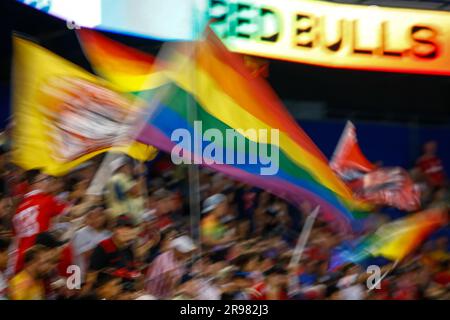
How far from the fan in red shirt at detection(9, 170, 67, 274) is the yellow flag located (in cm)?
11

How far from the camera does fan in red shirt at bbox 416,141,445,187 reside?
14.2 ft

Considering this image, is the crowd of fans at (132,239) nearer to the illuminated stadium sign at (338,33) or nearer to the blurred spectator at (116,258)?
the blurred spectator at (116,258)

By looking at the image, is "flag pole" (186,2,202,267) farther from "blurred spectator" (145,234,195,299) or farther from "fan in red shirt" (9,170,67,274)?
→ "fan in red shirt" (9,170,67,274)

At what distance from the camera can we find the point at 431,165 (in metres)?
4.35

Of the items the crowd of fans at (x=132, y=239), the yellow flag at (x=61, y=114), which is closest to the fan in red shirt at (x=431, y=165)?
the crowd of fans at (x=132, y=239)

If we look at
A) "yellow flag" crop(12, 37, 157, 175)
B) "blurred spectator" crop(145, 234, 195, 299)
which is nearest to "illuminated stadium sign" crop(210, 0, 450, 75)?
"yellow flag" crop(12, 37, 157, 175)

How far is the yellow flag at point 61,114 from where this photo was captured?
13.5ft

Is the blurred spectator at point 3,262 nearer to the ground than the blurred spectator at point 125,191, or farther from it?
nearer to the ground

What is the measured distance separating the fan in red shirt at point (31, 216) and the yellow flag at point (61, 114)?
0.36ft

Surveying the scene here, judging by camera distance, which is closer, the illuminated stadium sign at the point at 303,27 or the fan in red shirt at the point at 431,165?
the illuminated stadium sign at the point at 303,27

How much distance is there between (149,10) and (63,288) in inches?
60.1

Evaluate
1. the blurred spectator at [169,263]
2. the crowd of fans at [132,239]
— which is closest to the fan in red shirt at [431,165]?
the crowd of fans at [132,239]

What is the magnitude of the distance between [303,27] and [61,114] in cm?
138

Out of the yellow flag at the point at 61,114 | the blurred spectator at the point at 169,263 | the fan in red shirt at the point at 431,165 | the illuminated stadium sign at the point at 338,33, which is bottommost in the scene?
the blurred spectator at the point at 169,263
